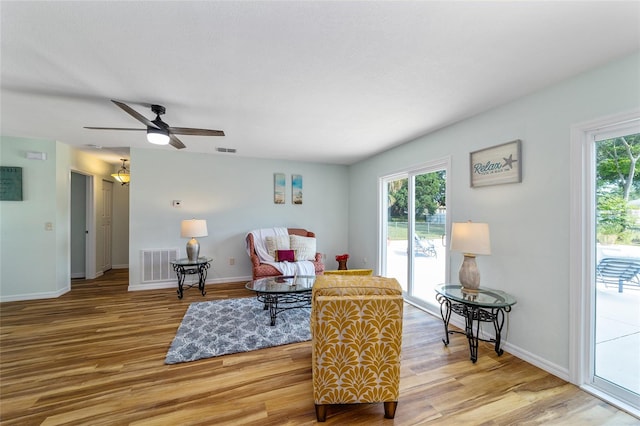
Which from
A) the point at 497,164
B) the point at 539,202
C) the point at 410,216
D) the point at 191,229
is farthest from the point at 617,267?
the point at 191,229

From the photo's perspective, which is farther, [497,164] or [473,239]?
[497,164]

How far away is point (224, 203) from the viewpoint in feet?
16.1

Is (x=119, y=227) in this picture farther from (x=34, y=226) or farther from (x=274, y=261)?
(x=274, y=261)

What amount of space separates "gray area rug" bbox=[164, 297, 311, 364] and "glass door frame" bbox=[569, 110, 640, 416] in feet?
7.56

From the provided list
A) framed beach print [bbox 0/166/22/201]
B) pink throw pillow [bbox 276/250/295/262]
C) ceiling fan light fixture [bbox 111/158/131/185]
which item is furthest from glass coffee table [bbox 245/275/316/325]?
ceiling fan light fixture [bbox 111/158/131/185]

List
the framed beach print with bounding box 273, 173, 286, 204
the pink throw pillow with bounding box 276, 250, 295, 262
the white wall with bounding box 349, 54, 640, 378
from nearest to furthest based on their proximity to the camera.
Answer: the white wall with bounding box 349, 54, 640, 378 < the pink throw pillow with bounding box 276, 250, 295, 262 < the framed beach print with bounding box 273, 173, 286, 204

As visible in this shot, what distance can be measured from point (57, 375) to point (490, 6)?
13.1ft

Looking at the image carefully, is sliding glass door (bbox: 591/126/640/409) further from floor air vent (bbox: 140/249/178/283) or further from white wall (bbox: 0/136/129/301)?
white wall (bbox: 0/136/129/301)

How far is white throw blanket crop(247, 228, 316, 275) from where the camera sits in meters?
4.04

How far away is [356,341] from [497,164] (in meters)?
2.30

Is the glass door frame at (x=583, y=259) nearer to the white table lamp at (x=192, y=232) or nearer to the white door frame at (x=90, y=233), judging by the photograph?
the white table lamp at (x=192, y=232)

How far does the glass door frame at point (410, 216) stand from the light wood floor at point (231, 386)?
3.02ft

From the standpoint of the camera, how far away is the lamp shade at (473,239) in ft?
7.59

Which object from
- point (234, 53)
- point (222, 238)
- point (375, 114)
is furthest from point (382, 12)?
point (222, 238)
